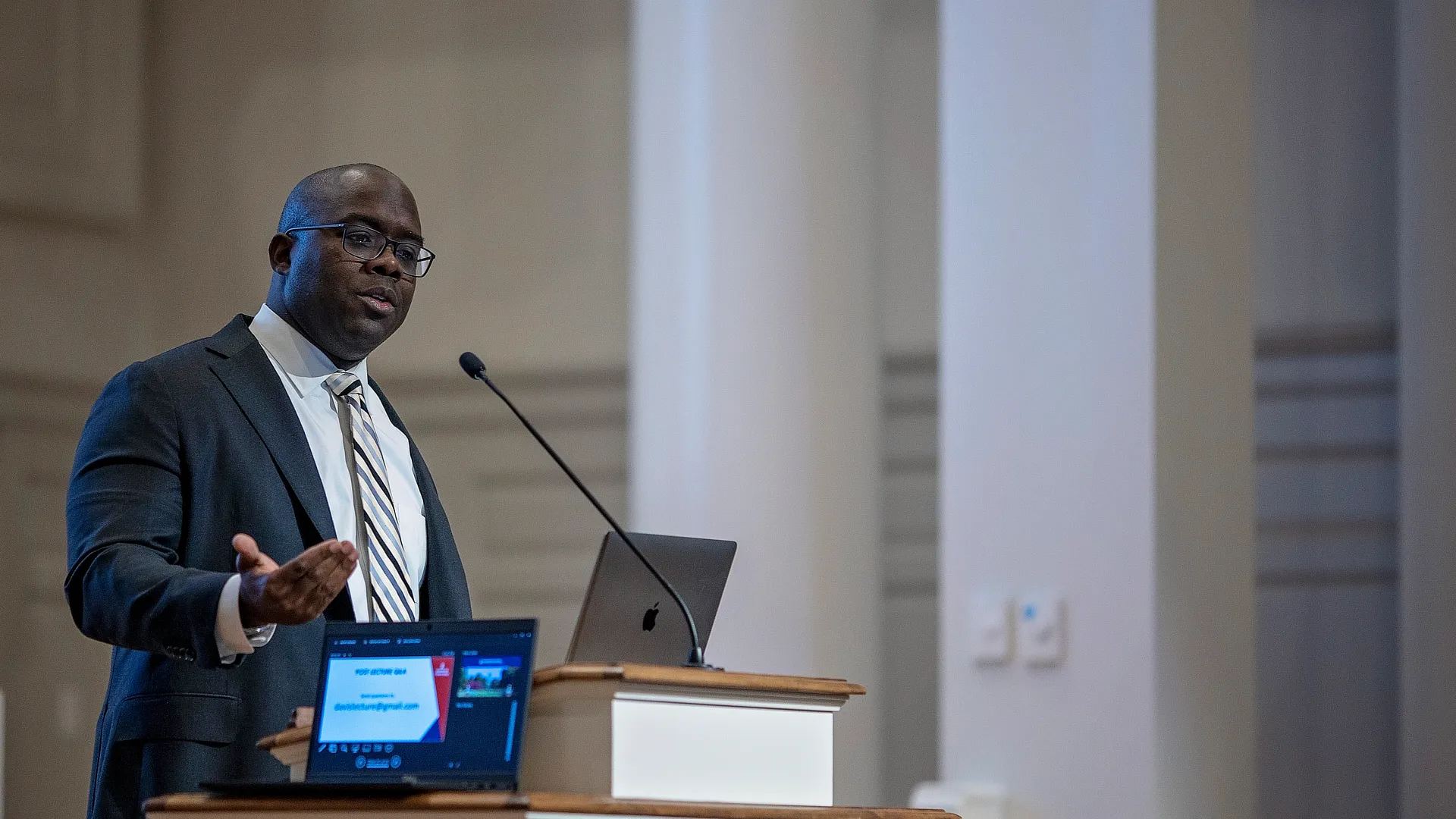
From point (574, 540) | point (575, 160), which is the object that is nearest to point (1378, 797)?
point (574, 540)

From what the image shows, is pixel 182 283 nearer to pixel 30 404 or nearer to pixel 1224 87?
pixel 30 404

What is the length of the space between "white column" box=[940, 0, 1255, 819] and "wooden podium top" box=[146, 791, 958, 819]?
188 centimetres

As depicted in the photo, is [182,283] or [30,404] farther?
[182,283]

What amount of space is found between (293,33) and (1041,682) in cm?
269

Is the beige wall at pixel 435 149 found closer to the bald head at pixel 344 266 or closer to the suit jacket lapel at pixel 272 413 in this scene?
the bald head at pixel 344 266

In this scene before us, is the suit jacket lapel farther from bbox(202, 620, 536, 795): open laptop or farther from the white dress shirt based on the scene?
bbox(202, 620, 536, 795): open laptop

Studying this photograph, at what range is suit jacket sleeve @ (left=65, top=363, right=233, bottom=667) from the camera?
1.69 meters

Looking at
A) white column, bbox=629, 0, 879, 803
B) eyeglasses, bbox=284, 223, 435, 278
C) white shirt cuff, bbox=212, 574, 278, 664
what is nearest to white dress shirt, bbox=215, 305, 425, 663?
eyeglasses, bbox=284, 223, 435, 278

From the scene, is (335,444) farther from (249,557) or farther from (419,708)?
(419,708)

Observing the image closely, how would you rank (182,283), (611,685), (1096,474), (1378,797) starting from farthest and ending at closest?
(182,283) < (1378,797) < (1096,474) < (611,685)

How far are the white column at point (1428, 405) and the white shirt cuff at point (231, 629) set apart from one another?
2.56m

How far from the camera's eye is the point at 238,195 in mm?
4859

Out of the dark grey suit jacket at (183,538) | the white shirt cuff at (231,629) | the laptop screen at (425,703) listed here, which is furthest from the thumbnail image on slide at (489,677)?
the dark grey suit jacket at (183,538)

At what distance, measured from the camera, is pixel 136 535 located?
6.06ft
